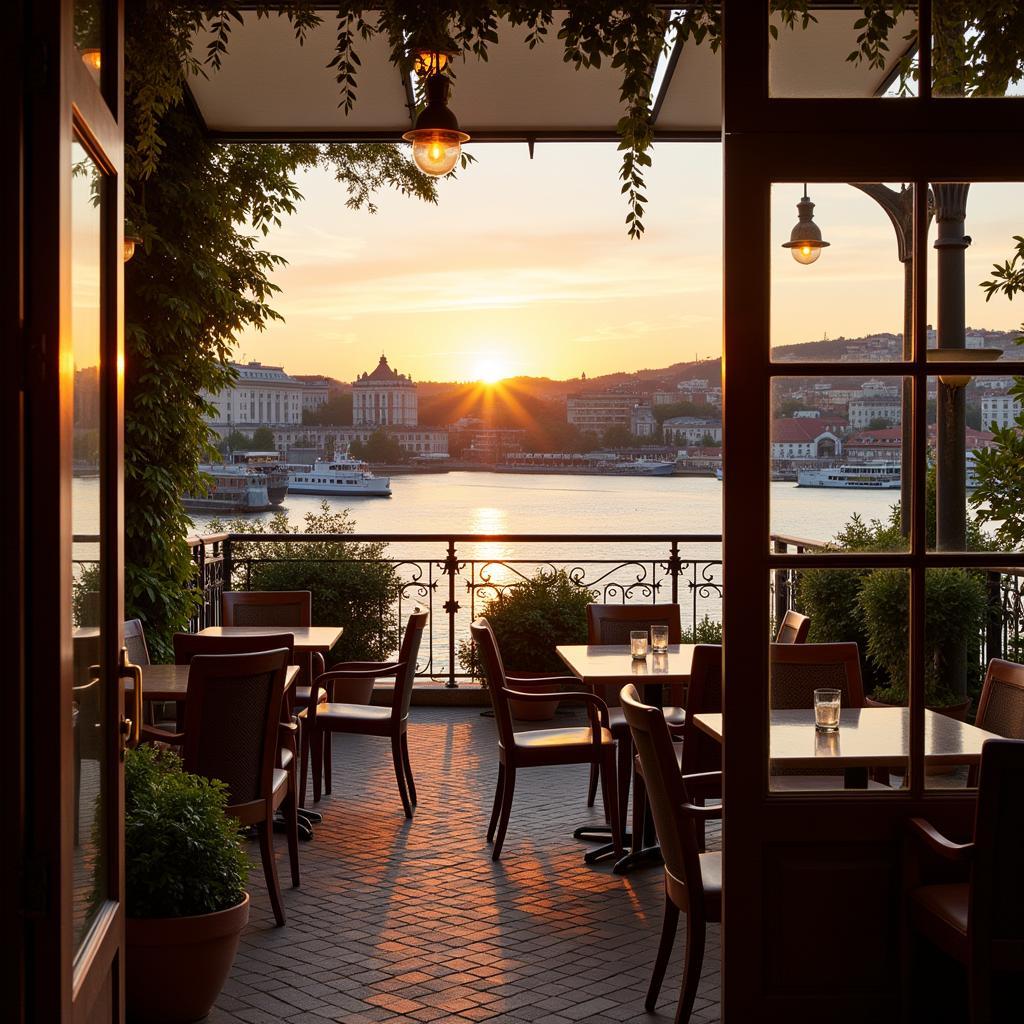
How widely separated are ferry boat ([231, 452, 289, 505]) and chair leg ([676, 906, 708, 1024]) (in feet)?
21.8

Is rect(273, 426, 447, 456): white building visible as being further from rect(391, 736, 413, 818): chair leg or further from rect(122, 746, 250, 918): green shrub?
rect(122, 746, 250, 918): green shrub

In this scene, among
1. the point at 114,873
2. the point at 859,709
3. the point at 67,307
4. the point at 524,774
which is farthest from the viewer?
the point at 524,774

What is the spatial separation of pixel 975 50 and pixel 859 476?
1068mm

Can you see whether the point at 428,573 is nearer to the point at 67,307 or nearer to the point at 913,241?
the point at 913,241

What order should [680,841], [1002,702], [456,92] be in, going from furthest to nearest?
1. [456,92]
2. [680,841]
3. [1002,702]

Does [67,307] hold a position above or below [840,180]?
below

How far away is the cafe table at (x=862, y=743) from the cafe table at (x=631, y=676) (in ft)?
6.76

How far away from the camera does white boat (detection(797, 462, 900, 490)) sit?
2928mm

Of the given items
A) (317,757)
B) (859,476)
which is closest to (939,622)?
(859,476)

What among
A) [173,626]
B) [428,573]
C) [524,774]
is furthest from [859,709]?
[428,573]

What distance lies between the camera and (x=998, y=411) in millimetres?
2951

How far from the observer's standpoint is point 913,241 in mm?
2908

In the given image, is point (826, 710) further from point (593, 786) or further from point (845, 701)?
point (593, 786)

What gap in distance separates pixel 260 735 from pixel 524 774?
288cm
